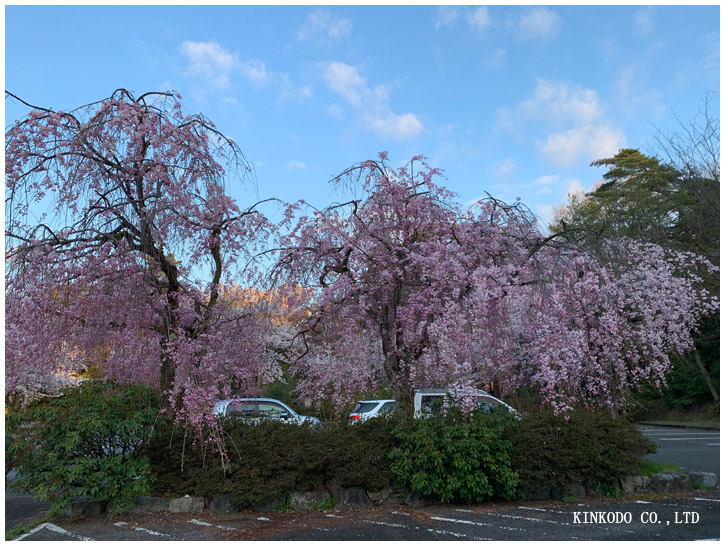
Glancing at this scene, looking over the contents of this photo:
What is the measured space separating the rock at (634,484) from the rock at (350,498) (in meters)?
3.36

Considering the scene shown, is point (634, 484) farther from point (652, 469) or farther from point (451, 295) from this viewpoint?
point (451, 295)

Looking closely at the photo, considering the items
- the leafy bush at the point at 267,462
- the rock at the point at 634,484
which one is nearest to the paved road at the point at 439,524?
the leafy bush at the point at 267,462

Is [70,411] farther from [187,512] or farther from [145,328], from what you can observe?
[187,512]

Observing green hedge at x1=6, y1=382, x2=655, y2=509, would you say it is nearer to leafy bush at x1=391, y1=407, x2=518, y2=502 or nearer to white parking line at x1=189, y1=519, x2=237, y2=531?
leafy bush at x1=391, y1=407, x2=518, y2=502

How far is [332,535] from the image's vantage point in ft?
17.8

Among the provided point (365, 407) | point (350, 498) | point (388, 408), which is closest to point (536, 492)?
point (350, 498)

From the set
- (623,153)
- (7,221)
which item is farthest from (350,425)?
(623,153)

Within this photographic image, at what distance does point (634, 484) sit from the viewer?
→ 7102mm

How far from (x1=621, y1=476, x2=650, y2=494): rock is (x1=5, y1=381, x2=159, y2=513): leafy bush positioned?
19.4ft

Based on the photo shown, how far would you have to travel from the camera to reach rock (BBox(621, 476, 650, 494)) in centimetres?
706

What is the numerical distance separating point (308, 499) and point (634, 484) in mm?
4245

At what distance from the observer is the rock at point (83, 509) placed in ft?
20.6

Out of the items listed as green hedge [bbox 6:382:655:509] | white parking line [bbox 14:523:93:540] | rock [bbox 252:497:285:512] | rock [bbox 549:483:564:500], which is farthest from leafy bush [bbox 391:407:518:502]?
white parking line [bbox 14:523:93:540]

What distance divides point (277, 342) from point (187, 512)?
13.0m
